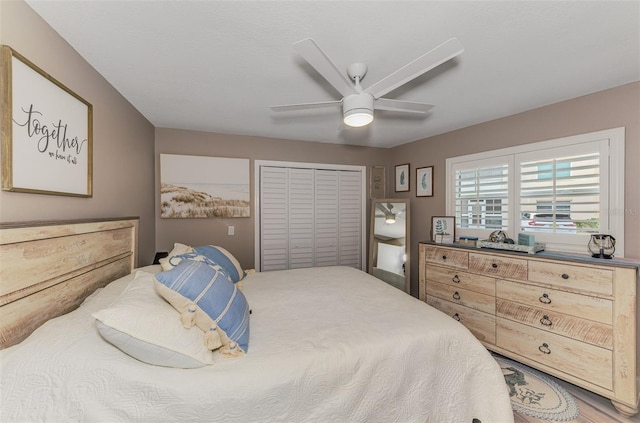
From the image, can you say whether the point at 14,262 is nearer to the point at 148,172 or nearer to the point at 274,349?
the point at 274,349

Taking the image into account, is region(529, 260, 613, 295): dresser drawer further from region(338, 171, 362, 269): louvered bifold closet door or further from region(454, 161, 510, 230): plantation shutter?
region(338, 171, 362, 269): louvered bifold closet door

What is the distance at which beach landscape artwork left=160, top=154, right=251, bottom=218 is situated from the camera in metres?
3.21

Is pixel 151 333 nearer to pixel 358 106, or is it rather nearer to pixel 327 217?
pixel 358 106

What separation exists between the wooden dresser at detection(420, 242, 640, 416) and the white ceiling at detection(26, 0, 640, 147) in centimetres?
138

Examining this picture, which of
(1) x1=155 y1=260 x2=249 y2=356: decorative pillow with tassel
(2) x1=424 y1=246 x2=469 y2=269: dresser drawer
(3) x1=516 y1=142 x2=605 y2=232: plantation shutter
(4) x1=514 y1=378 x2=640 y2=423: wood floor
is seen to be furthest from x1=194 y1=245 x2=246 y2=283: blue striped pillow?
(3) x1=516 y1=142 x2=605 y2=232: plantation shutter

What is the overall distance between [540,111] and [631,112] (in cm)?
61

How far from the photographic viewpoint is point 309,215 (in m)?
3.92

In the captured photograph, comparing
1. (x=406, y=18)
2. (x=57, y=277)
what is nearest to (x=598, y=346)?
(x=406, y=18)

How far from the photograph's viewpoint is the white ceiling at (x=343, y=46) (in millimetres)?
1317

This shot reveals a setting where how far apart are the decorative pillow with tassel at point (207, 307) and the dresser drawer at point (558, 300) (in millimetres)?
2267

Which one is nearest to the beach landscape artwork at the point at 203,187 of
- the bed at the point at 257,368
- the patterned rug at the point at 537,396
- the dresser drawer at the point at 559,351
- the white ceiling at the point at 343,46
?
the white ceiling at the point at 343,46

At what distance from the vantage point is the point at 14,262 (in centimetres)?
111

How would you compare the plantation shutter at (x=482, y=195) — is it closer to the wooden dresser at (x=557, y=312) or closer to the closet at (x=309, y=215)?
the wooden dresser at (x=557, y=312)

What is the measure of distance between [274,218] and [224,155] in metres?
1.02
